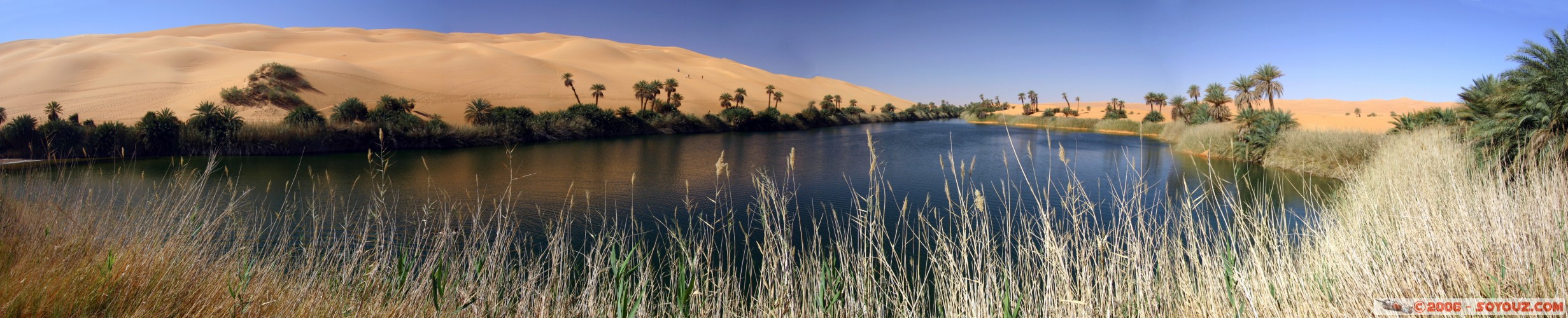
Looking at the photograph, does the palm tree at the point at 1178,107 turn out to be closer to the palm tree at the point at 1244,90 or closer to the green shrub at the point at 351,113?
the palm tree at the point at 1244,90

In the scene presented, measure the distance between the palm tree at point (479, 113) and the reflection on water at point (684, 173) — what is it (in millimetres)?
4447

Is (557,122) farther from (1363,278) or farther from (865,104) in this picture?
(865,104)

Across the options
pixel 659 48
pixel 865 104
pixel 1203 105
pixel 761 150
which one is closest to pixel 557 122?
pixel 761 150

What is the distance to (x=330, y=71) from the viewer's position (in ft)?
158

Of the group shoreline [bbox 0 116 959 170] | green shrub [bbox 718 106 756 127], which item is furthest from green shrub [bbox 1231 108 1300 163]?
green shrub [bbox 718 106 756 127]

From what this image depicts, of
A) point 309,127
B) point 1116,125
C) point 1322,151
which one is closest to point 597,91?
point 309,127

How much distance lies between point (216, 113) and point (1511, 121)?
123ft

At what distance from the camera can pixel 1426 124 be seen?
516 inches

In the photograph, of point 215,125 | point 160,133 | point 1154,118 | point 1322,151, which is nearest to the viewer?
point 1322,151

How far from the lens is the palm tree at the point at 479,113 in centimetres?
3447

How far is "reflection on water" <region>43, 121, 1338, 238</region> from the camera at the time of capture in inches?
473

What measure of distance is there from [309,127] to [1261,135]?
124 ft

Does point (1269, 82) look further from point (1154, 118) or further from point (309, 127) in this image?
point (309, 127)

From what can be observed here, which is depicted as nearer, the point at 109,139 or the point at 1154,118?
the point at 109,139
